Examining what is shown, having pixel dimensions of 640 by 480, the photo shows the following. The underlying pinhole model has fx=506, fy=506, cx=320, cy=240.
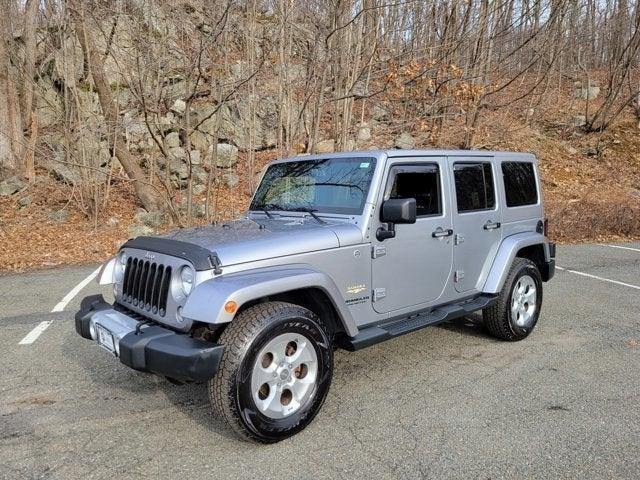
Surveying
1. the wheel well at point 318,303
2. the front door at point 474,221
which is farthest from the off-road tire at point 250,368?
the front door at point 474,221

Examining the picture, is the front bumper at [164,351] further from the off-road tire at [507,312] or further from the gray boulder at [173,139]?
the gray boulder at [173,139]

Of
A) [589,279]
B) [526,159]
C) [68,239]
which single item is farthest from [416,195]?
[68,239]

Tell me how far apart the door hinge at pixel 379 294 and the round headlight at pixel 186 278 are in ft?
4.55

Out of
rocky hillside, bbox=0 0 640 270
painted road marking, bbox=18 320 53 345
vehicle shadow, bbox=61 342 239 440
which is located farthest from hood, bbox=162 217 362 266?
rocky hillside, bbox=0 0 640 270

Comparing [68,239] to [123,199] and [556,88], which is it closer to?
[123,199]

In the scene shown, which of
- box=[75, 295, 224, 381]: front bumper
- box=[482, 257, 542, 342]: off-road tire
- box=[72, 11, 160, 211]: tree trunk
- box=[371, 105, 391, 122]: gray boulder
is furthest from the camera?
box=[371, 105, 391, 122]: gray boulder

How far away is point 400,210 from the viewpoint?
11.7ft

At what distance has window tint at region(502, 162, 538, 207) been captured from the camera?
5090 mm

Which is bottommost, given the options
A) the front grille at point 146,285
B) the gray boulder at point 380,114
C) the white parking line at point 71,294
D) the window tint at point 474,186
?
the white parking line at point 71,294

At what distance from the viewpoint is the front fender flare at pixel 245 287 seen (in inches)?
111

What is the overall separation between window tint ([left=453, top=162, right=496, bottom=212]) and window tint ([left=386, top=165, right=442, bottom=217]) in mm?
291

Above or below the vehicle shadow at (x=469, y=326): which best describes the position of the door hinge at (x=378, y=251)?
above

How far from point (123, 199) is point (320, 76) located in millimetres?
6467

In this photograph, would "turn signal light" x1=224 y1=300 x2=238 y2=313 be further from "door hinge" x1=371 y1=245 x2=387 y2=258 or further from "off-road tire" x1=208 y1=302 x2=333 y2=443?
"door hinge" x1=371 y1=245 x2=387 y2=258
